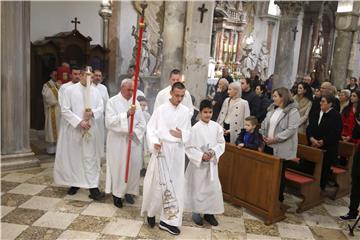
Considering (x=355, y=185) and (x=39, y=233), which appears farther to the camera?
(x=355, y=185)

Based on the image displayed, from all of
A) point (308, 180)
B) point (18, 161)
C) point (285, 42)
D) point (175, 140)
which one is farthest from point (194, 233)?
point (285, 42)

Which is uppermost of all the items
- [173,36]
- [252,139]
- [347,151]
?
[173,36]

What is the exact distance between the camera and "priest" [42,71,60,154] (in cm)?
722

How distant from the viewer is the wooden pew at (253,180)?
4781mm

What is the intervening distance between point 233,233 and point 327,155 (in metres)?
2.21

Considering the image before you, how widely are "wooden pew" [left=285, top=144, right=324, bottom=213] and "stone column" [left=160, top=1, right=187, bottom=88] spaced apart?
2764 mm

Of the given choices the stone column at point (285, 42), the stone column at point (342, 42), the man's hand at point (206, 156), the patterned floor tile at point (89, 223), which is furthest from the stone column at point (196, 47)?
the stone column at point (342, 42)

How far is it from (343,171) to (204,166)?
3.09m

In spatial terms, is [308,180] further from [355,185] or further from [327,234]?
[327,234]

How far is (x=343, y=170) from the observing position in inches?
252

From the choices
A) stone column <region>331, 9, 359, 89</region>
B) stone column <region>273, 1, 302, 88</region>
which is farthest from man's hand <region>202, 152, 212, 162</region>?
stone column <region>331, 9, 359, 89</region>

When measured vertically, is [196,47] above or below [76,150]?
above

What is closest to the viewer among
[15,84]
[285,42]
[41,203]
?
[41,203]

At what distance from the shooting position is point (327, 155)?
5.75 meters
